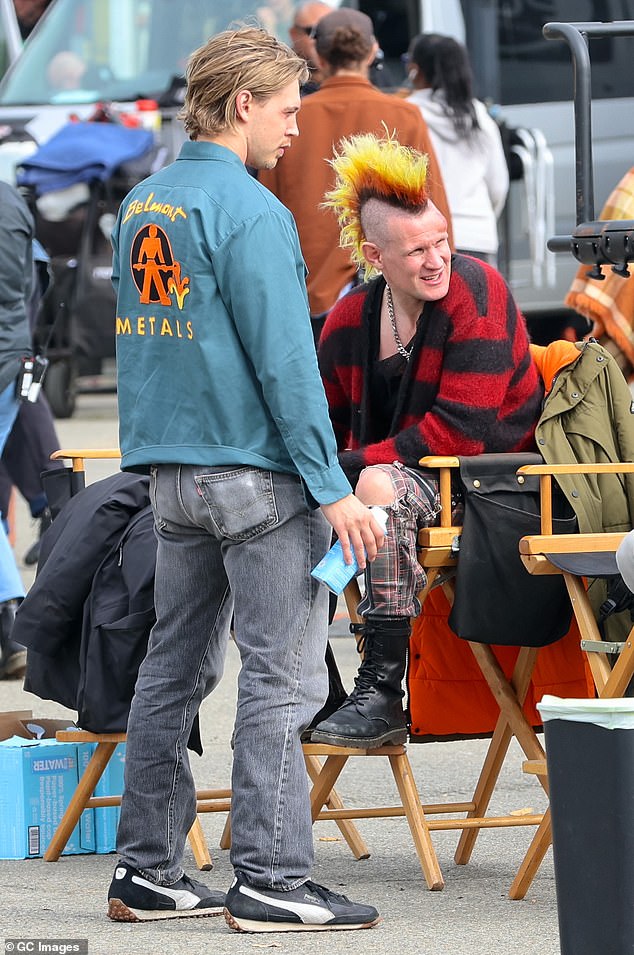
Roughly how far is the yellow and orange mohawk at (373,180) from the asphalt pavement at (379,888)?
1.47 meters

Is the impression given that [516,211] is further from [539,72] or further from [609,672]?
[609,672]

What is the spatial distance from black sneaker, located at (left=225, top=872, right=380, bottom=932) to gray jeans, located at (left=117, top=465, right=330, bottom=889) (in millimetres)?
30

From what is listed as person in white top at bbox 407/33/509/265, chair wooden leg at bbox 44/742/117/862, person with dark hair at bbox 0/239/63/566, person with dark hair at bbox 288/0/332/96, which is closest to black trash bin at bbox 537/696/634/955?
chair wooden leg at bbox 44/742/117/862

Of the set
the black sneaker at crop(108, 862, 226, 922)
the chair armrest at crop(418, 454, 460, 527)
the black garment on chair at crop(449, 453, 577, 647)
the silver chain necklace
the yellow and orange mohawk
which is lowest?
the black sneaker at crop(108, 862, 226, 922)

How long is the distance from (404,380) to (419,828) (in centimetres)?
108

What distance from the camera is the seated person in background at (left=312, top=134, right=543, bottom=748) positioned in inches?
167

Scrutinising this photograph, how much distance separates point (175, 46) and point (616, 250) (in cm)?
894

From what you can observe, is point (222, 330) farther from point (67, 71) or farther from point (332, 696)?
point (67, 71)

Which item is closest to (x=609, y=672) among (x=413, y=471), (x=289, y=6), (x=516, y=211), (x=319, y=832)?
(x=413, y=471)

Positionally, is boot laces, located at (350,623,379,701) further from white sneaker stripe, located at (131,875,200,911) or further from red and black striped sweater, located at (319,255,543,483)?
white sneaker stripe, located at (131,875,200,911)

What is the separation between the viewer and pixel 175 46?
12.4 m

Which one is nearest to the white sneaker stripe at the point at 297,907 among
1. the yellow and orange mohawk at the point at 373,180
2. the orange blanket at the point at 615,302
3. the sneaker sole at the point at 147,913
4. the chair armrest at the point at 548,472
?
the sneaker sole at the point at 147,913

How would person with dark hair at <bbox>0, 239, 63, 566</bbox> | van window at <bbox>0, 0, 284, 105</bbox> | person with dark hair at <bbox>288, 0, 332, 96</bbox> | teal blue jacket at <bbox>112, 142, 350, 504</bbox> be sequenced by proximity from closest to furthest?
teal blue jacket at <bbox>112, 142, 350, 504</bbox>
person with dark hair at <bbox>0, 239, 63, 566</bbox>
person with dark hair at <bbox>288, 0, 332, 96</bbox>
van window at <bbox>0, 0, 284, 105</bbox>

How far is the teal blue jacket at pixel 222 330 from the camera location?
3619 mm
